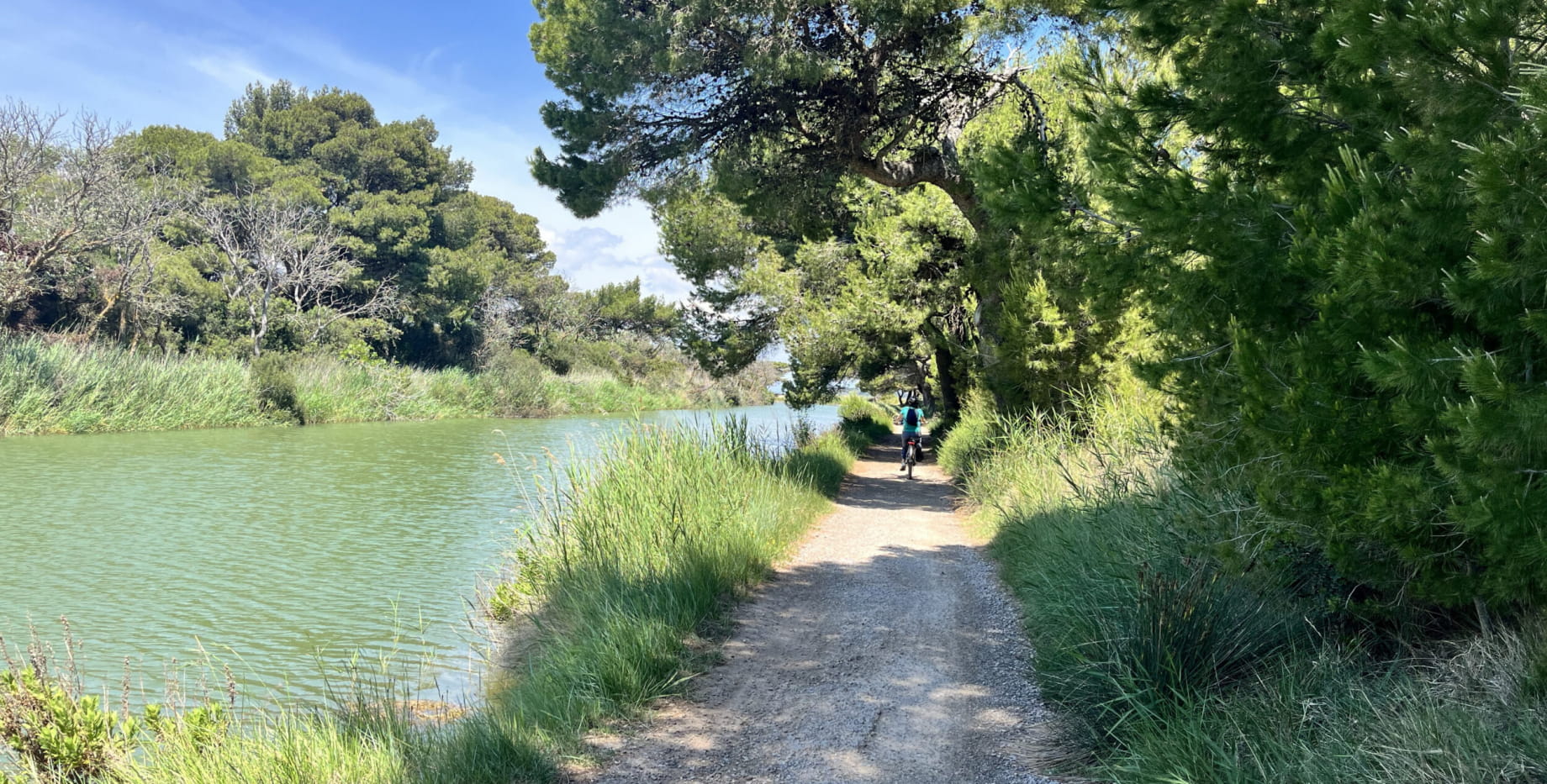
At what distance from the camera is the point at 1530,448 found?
2.72 metres

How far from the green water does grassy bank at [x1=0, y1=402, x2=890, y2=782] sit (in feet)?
1.38

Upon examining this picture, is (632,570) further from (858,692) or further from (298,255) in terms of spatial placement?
(298,255)

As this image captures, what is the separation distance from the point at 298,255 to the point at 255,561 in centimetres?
3166

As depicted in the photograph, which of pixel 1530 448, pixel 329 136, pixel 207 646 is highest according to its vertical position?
pixel 329 136

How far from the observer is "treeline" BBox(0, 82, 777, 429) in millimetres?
27312

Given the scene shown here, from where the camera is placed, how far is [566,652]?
230 inches

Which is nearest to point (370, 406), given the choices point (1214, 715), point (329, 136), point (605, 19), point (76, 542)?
point (329, 136)

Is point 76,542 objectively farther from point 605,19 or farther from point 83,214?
point 83,214

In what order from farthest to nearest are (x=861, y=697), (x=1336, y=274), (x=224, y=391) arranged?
(x=224, y=391), (x=861, y=697), (x=1336, y=274)

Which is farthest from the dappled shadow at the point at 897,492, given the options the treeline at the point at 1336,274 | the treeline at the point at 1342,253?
the treeline at the point at 1342,253

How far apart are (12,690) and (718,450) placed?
669 cm

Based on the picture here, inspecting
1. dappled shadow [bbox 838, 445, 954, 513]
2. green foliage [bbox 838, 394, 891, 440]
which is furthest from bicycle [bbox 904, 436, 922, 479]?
green foliage [bbox 838, 394, 891, 440]

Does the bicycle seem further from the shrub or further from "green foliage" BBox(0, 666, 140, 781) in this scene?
the shrub

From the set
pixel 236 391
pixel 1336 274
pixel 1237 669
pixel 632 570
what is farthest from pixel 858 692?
pixel 236 391
